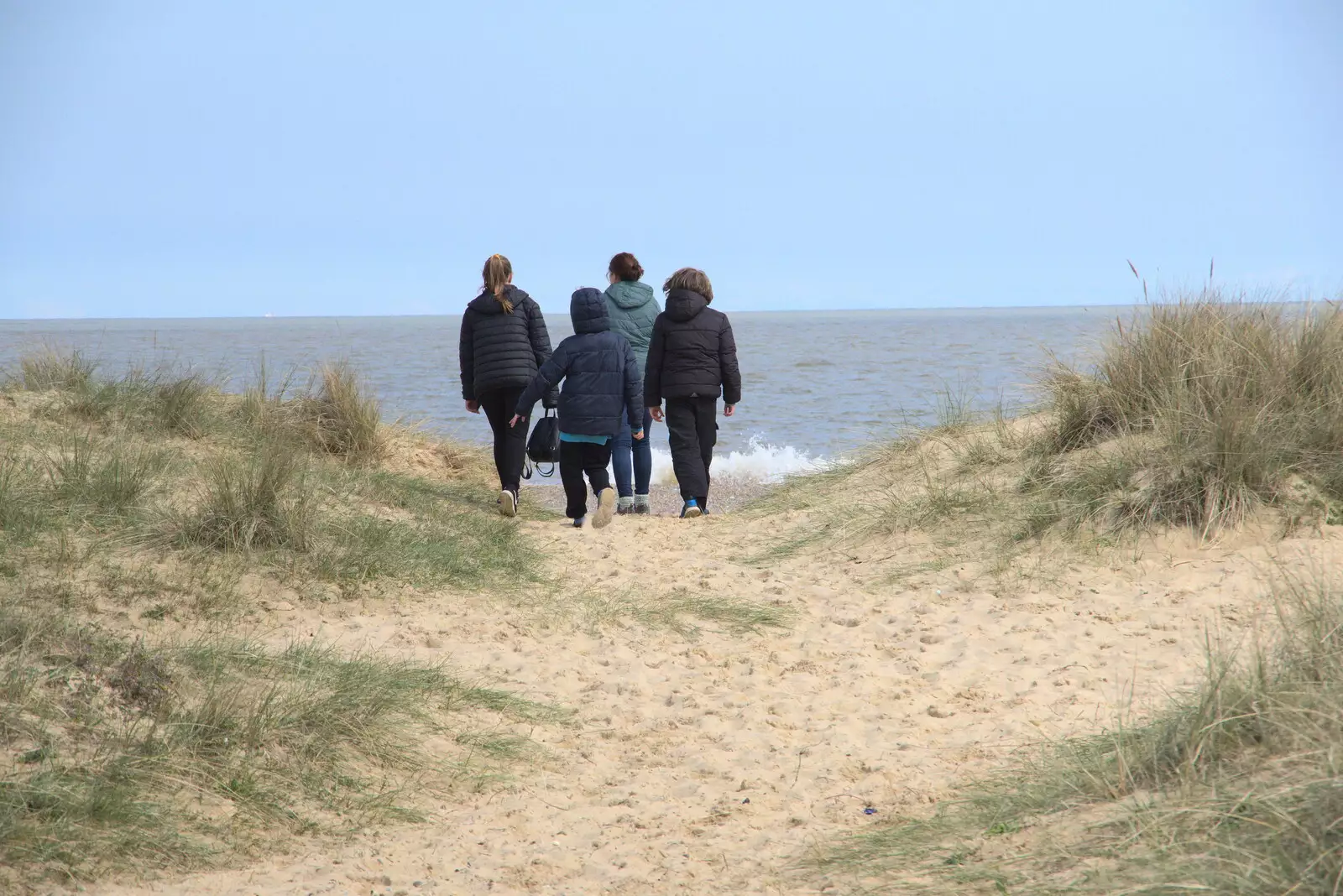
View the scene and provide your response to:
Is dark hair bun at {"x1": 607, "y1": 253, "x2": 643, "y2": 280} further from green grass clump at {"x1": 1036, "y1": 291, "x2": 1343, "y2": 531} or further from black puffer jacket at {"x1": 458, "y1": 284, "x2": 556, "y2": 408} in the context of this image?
green grass clump at {"x1": 1036, "y1": 291, "x2": 1343, "y2": 531}

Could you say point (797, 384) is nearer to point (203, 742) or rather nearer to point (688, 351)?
point (688, 351)

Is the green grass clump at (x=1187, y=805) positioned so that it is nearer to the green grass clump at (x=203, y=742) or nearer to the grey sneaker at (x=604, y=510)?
the green grass clump at (x=203, y=742)

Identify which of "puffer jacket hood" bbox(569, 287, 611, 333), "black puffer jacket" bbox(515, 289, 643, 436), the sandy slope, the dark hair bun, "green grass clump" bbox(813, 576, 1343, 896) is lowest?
the sandy slope

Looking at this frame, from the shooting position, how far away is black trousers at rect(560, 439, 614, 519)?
8.01 m

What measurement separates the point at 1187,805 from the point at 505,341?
6028 millimetres

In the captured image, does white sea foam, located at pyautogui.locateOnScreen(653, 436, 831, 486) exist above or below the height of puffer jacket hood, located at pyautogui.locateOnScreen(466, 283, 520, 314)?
below

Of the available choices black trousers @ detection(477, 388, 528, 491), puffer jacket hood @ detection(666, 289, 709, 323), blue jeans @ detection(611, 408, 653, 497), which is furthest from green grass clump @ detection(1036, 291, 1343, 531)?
black trousers @ detection(477, 388, 528, 491)

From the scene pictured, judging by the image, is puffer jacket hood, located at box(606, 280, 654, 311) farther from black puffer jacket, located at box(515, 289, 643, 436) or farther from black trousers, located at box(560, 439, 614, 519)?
black trousers, located at box(560, 439, 614, 519)

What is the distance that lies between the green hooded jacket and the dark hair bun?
46 mm

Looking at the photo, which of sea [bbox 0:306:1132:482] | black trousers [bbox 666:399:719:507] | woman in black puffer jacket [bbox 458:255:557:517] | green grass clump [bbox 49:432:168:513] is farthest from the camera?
sea [bbox 0:306:1132:482]

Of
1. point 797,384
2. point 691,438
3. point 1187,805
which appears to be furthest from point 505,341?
point 797,384

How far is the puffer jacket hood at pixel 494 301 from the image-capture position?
7977 mm

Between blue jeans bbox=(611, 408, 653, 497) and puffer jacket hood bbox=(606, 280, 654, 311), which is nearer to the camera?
blue jeans bbox=(611, 408, 653, 497)

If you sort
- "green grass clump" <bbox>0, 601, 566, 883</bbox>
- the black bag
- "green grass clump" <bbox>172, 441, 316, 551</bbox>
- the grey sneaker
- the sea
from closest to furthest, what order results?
1. "green grass clump" <bbox>0, 601, 566, 883</bbox>
2. "green grass clump" <bbox>172, 441, 316, 551</bbox>
3. the grey sneaker
4. the black bag
5. the sea
